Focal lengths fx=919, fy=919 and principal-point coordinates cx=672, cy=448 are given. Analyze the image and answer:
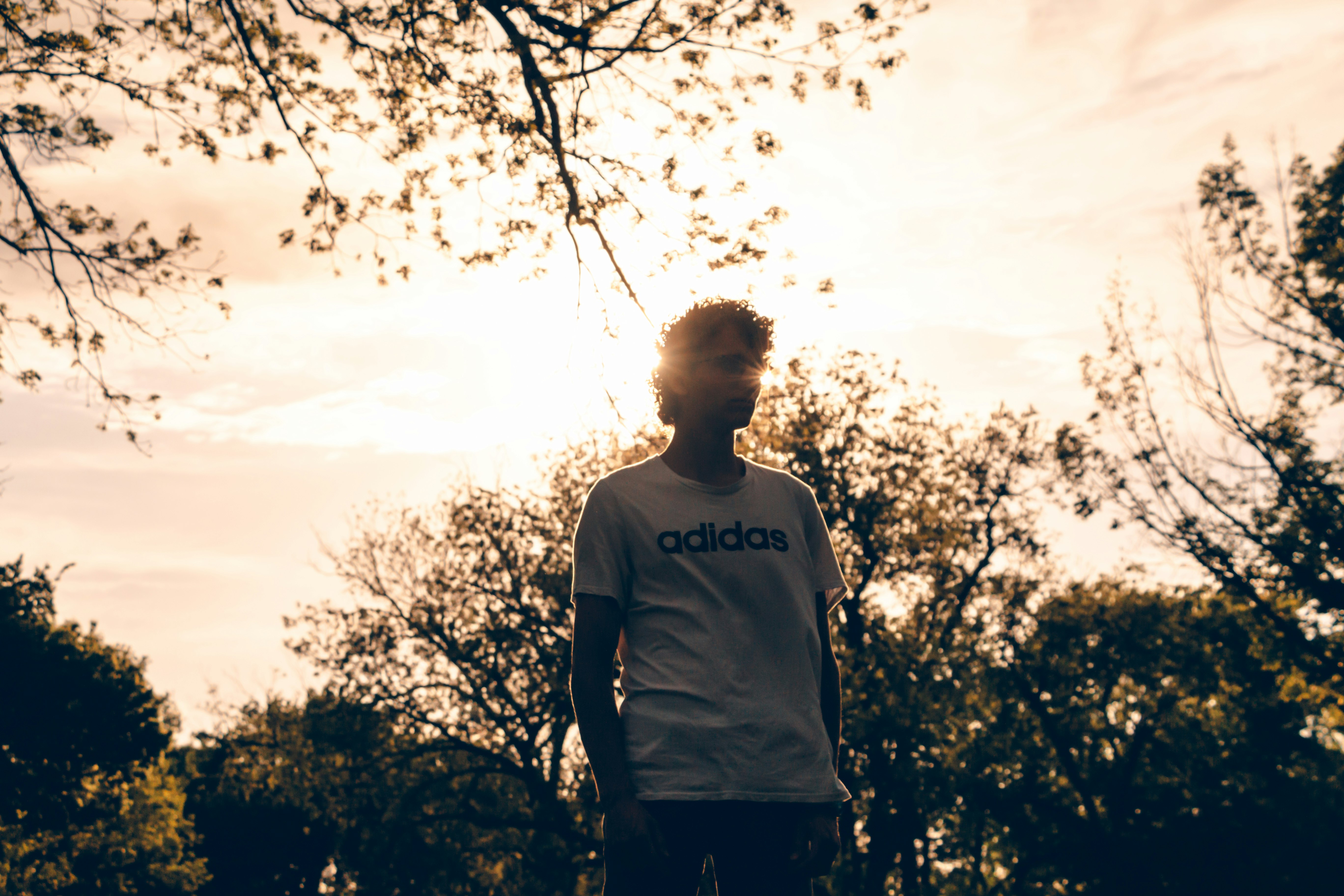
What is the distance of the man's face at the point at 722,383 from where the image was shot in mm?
2783

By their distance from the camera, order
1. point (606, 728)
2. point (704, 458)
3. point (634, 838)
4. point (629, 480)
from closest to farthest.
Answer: point (634, 838), point (606, 728), point (629, 480), point (704, 458)

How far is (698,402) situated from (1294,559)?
15931mm

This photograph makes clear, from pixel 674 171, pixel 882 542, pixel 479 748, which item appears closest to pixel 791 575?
pixel 674 171

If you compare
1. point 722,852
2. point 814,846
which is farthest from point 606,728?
point 814,846

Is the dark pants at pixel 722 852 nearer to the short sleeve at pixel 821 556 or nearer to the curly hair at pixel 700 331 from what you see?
the short sleeve at pixel 821 556

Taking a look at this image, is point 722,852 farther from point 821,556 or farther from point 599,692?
point 821,556

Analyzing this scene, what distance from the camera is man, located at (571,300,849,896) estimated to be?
7.64 ft

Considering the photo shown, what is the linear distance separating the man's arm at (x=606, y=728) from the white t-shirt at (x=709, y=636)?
4 cm

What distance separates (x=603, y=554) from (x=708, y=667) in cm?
42

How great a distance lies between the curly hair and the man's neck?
0.14 m

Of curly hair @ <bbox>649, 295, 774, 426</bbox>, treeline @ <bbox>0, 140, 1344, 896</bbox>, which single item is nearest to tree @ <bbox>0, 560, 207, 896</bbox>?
treeline @ <bbox>0, 140, 1344, 896</bbox>

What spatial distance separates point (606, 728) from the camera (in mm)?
2410

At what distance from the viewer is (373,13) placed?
7.06 metres

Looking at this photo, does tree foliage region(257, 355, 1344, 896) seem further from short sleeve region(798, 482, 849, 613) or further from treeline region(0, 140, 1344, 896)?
short sleeve region(798, 482, 849, 613)
